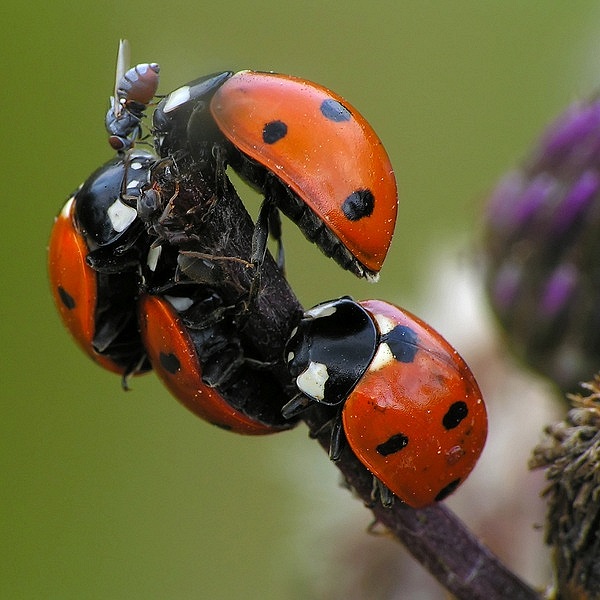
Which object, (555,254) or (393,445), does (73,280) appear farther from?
(555,254)

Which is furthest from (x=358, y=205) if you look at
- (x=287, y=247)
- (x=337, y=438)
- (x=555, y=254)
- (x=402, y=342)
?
(x=287, y=247)

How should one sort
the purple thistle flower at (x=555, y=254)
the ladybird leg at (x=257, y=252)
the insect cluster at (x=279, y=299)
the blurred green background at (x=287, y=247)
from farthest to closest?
the blurred green background at (x=287, y=247), the purple thistle flower at (x=555, y=254), the insect cluster at (x=279, y=299), the ladybird leg at (x=257, y=252)

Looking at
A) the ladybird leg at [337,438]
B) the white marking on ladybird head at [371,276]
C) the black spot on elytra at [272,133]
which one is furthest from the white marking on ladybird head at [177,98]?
the ladybird leg at [337,438]

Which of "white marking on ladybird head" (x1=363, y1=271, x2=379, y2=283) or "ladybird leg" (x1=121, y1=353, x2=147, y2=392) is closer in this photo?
"white marking on ladybird head" (x1=363, y1=271, x2=379, y2=283)

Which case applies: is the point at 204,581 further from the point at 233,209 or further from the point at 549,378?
the point at 233,209

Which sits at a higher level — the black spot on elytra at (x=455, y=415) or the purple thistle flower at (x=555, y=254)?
the black spot on elytra at (x=455, y=415)

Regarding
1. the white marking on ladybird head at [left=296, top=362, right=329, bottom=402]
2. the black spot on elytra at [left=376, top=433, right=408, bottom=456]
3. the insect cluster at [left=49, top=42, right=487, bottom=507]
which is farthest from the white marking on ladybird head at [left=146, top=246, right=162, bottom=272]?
the black spot on elytra at [left=376, top=433, right=408, bottom=456]

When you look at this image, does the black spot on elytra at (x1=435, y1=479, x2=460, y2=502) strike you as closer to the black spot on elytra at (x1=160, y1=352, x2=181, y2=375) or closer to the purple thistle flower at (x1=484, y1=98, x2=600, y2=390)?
the black spot on elytra at (x1=160, y1=352, x2=181, y2=375)

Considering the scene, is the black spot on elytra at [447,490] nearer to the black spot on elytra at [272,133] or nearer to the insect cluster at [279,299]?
the insect cluster at [279,299]
